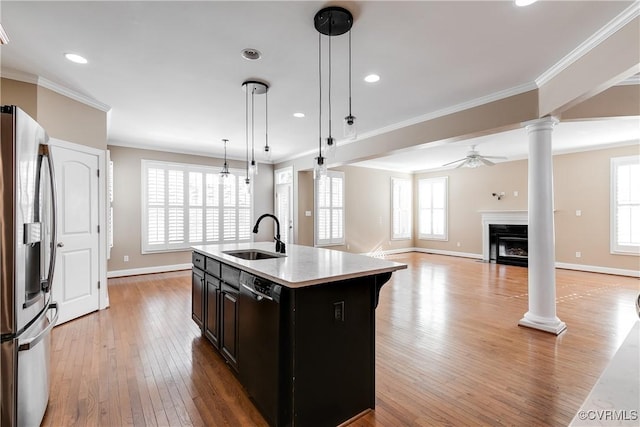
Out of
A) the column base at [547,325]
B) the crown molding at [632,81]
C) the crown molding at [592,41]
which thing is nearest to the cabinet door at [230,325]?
the column base at [547,325]

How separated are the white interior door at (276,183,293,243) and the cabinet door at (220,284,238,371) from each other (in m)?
4.76

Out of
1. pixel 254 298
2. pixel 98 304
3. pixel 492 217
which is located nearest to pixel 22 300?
pixel 254 298

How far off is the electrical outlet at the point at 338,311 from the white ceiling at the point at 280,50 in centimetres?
193

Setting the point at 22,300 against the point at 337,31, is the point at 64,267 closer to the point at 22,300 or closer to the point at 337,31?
the point at 22,300

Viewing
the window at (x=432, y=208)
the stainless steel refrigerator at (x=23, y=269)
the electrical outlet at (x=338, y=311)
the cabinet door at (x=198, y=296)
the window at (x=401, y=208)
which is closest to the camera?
the stainless steel refrigerator at (x=23, y=269)

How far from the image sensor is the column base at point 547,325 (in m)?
3.20

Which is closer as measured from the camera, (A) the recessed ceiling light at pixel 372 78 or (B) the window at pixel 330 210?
(A) the recessed ceiling light at pixel 372 78

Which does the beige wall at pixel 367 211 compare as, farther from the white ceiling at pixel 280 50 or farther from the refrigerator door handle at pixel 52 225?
the refrigerator door handle at pixel 52 225

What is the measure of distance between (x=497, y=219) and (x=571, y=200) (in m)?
1.49

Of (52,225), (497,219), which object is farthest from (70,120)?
(497,219)

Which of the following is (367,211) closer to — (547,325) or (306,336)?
(547,325)

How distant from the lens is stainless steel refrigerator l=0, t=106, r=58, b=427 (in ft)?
4.80

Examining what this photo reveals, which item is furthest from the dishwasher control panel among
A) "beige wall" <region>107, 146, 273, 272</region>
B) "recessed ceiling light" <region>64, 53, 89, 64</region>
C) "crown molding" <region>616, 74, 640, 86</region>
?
"beige wall" <region>107, 146, 273, 272</region>

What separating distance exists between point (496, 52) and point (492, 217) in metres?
6.05
